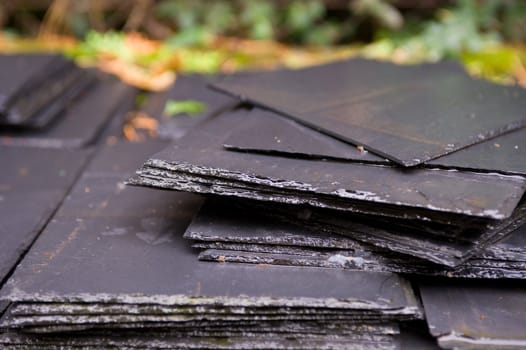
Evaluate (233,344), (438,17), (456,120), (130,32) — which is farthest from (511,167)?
(130,32)

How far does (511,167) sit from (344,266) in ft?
2.13

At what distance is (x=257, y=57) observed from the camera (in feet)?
15.5

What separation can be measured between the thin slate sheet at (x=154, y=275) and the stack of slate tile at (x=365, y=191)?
0.25 ft

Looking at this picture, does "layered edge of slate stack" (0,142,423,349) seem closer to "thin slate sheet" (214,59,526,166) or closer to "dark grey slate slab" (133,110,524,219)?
"dark grey slate slab" (133,110,524,219)

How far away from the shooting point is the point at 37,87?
325 cm

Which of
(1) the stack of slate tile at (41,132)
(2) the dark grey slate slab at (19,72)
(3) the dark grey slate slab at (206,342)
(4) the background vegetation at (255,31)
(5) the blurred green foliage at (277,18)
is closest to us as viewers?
(3) the dark grey slate slab at (206,342)

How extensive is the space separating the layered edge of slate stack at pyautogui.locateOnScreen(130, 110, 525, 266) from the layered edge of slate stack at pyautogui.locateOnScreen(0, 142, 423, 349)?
176mm

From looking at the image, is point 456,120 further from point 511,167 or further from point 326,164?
point 326,164

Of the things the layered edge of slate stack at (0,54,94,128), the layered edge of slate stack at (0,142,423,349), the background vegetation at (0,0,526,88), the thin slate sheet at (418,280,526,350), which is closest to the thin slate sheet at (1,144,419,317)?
the layered edge of slate stack at (0,142,423,349)

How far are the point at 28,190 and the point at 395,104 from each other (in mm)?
1803

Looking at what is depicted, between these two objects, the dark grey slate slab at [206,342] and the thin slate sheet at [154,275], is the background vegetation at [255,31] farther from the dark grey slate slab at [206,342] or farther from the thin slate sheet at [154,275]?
the dark grey slate slab at [206,342]

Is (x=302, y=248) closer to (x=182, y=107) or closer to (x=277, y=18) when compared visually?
(x=182, y=107)

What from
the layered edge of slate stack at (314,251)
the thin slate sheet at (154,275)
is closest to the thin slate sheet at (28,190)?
the thin slate sheet at (154,275)

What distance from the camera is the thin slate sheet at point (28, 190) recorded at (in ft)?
6.68
